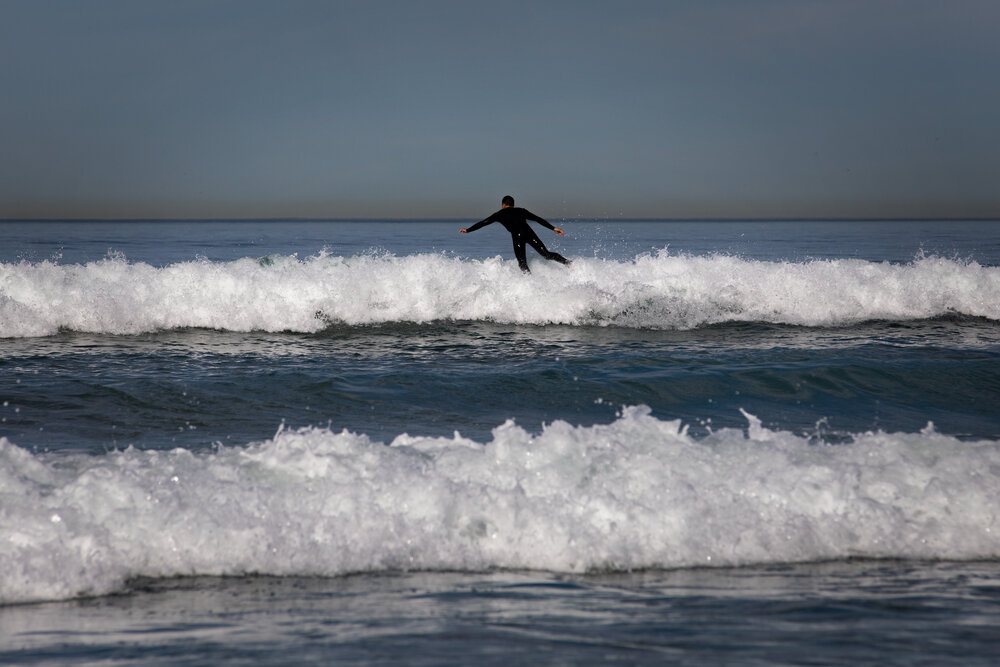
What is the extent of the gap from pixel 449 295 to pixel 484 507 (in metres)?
11.5

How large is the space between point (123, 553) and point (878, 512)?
4.06 m

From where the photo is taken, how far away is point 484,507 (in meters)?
4.56

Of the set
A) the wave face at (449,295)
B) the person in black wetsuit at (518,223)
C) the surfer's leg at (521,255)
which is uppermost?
the person in black wetsuit at (518,223)

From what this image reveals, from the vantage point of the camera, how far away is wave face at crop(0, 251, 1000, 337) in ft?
46.8

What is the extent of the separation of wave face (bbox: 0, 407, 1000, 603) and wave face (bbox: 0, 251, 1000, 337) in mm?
9413

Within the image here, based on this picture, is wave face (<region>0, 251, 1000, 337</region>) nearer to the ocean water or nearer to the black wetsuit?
the black wetsuit

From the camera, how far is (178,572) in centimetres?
413

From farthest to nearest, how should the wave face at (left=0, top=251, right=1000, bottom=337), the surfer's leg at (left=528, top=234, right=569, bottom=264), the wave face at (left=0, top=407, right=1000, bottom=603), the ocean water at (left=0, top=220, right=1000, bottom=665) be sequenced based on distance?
the surfer's leg at (left=528, top=234, right=569, bottom=264) → the wave face at (left=0, top=251, right=1000, bottom=337) → the wave face at (left=0, top=407, right=1000, bottom=603) → the ocean water at (left=0, top=220, right=1000, bottom=665)

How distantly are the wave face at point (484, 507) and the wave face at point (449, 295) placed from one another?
9.41m

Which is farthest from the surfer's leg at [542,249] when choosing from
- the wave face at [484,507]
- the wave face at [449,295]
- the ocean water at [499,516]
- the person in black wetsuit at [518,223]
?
the wave face at [484,507]

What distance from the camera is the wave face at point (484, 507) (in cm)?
419

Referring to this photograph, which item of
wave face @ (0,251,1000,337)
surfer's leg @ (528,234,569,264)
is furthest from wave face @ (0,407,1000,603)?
surfer's leg @ (528,234,569,264)

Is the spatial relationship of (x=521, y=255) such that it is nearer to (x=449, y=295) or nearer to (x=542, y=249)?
(x=542, y=249)

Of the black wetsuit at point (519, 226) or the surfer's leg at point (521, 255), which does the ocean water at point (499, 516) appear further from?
the surfer's leg at point (521, 255)
